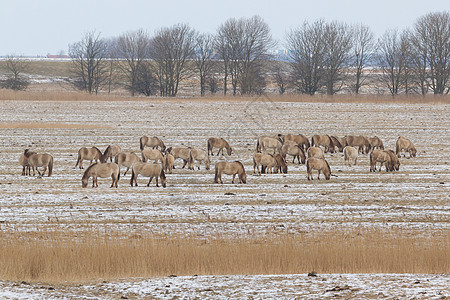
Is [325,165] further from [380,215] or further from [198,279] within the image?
[198,279]

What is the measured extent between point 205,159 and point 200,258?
41.9ft

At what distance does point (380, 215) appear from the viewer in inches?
616

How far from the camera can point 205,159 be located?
24.1 m

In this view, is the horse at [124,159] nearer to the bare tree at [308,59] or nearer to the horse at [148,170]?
the horse at [148,170]

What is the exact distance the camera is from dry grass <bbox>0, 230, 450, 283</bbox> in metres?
11.1

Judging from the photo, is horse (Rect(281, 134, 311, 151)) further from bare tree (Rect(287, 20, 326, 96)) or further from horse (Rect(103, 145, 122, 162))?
bare tree (Rect(287, 20, 326, 96))

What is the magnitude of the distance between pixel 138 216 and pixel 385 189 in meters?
8.20

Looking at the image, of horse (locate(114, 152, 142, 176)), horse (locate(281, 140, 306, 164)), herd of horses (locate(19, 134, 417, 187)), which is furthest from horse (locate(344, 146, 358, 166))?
horse (locate(114, 152, 142, 176))

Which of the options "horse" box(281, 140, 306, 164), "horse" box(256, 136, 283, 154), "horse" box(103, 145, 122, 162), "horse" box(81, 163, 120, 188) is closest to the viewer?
"horse" box(81, 163, 120, 188)

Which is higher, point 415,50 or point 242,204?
point 415,50

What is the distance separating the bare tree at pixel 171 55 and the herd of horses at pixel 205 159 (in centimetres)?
5479

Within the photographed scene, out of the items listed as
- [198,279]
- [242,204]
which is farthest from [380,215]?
[198,279]

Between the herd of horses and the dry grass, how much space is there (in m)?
7.20

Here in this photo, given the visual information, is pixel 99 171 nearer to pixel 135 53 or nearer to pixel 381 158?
pixel 381 158
